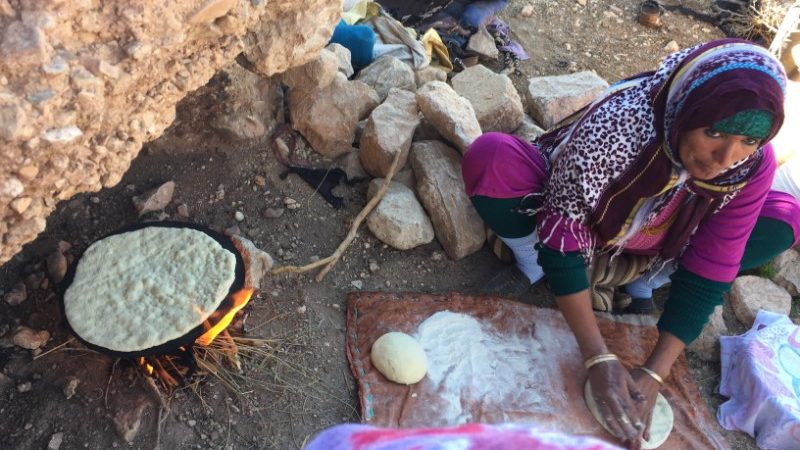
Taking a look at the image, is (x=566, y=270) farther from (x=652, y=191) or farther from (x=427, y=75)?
(x=427, y=75)

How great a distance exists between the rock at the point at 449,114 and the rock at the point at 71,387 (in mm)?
1732

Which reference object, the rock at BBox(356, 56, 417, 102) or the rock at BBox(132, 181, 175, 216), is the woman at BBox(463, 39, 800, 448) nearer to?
the rock at BBox(356, 56, 417, 102)

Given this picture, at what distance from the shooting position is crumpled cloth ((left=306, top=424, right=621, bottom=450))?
831mm

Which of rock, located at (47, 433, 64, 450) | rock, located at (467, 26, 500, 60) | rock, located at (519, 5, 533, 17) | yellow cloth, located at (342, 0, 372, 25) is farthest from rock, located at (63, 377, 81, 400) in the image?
rock, located at (519, 5, 533, 17)

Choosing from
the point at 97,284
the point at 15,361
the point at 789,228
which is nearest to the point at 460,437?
the point at 97,284

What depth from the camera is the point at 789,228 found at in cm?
263

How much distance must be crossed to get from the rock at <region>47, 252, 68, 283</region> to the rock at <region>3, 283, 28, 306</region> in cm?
9

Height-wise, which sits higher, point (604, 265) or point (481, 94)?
point (481, 94)

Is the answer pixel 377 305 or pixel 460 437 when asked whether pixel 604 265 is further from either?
pixel 460 437

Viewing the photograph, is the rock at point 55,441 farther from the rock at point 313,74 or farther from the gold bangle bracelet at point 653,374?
the gold bangle bracelet at point 653,374

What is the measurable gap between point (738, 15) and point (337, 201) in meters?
3.85

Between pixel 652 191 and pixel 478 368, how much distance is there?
90 cm

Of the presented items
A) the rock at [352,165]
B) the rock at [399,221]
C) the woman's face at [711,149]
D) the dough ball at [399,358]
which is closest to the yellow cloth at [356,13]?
the rock at [352,165]

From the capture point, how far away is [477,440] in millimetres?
845
